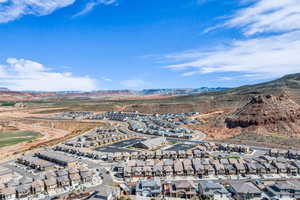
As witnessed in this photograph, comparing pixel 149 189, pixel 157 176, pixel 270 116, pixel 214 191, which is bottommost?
pixel 157 176

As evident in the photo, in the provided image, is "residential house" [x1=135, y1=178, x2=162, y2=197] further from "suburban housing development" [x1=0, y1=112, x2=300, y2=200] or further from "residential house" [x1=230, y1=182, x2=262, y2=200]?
"residential house" [x1=230, y1=182, x2=262, y2=200]

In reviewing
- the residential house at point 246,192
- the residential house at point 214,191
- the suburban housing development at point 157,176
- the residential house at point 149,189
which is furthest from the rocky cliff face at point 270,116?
the residential house at point 149,189

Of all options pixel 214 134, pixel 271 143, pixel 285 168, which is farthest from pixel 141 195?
pixel 214 134

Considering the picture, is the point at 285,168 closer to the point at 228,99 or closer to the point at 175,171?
the point at 175,171

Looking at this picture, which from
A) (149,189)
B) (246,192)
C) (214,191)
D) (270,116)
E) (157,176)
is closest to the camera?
(246,192)

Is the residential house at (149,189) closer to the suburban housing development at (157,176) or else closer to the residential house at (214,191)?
the suburban housing development at (157,176)

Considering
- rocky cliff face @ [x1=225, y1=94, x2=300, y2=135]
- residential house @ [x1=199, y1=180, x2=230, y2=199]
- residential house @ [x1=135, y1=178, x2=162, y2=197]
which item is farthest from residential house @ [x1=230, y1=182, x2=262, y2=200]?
rocky cliff face @ [x1=225, y1=94, x2=300, y2=135]

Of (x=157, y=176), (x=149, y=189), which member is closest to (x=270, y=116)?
(x=157, y=176)

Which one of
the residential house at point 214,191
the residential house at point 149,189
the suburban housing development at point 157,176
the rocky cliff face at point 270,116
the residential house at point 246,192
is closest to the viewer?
the residential house at point 246,192

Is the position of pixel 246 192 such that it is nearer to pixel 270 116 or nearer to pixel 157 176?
pixel 157 176
